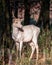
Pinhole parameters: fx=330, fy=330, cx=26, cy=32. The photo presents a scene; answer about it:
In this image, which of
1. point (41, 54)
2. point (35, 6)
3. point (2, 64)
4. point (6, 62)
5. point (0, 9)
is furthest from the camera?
point (35, 6)

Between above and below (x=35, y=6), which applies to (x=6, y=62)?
below

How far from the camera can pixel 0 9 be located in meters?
8.97

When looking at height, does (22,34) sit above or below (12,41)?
above

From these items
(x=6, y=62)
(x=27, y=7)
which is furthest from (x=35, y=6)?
(x=6, y=62)

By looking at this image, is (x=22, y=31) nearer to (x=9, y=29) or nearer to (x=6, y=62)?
(x=9, y=29)

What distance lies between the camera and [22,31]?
Result: 835 centimetres

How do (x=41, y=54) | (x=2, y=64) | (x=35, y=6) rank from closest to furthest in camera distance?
(x=2, y=64)
(x=41, y=54)
(x=35, y=6)

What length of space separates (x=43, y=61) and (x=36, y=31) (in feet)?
3.83

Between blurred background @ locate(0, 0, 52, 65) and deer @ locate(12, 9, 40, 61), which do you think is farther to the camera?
deer @ locate(12, 9, 40, 61)

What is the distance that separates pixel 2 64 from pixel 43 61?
98 cm

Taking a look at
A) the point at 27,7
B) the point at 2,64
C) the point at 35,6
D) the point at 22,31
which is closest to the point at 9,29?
the point at 22,31

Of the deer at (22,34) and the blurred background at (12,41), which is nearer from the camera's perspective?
the blurred background at (12,41)

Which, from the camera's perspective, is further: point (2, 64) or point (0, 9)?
point (0, 9)

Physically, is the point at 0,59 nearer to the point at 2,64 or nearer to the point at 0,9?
the point at 2,64
